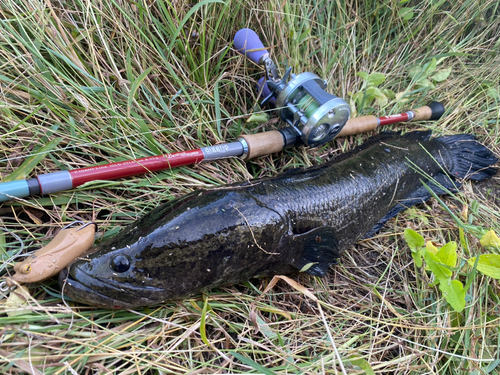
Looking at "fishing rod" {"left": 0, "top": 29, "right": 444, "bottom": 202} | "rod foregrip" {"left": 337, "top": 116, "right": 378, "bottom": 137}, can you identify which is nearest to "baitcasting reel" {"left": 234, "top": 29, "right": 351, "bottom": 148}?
"fishing rod" {"left": 0, "top": 29, "right": 444, "bottom": 202}

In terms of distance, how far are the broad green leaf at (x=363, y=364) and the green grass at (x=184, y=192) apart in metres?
0.10

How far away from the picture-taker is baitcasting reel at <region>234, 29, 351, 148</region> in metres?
2.64

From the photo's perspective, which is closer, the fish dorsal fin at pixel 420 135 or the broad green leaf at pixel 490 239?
the broad green leaf at pixel 490 239

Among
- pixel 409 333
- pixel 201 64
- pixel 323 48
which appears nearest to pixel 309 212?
pixel 409 333

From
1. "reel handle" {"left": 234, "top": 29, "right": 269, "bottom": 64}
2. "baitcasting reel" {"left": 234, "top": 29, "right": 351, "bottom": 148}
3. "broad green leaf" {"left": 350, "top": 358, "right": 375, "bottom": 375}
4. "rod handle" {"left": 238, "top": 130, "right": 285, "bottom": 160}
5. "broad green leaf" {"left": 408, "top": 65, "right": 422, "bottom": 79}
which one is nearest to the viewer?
"broad green leaf" {"left": 350, "top": 358, "right": 375, "bottom": 375}

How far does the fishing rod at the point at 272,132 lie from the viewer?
234 cm

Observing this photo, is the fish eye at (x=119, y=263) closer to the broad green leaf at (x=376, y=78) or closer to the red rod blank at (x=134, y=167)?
the red rod blank at (x=134, y=167)

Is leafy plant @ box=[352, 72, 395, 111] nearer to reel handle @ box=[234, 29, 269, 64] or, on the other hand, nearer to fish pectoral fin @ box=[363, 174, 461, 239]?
fish pectoral fin @ box=[363, 174, 461, 239]

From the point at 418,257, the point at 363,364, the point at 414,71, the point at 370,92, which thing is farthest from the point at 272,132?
the point at 414,71

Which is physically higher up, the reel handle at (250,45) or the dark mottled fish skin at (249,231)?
the reel handle at (250,45)

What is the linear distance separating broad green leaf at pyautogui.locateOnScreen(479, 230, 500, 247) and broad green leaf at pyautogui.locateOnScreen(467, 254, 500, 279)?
23 cm

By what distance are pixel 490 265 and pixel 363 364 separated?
3.35 ft

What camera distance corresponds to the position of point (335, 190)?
2.56 metres

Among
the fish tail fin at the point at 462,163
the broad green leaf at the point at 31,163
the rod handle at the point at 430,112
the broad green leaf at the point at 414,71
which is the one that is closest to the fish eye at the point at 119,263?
the broad green leaf at the point at 31,163
